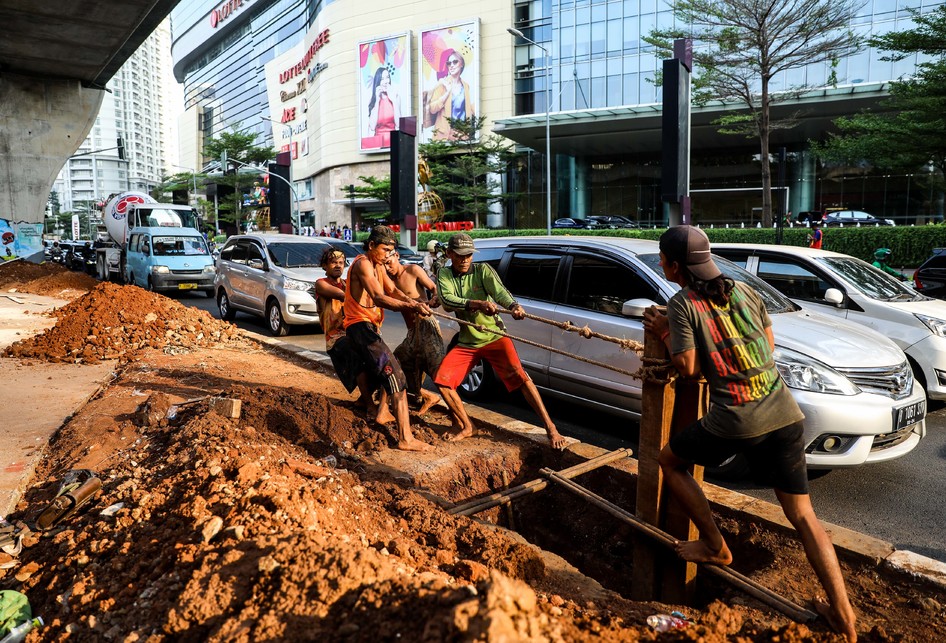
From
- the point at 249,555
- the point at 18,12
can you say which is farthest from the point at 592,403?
the point at 18,12

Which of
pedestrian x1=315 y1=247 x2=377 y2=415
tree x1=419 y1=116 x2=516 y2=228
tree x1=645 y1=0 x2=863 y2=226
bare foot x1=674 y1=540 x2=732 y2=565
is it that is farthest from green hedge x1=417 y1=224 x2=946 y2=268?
tree x1=419 y1=116 x2=516 y2=228

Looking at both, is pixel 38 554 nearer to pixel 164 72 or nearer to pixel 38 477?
pixel 38 477

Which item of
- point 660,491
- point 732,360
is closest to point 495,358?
point 660,491

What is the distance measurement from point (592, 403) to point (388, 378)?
187 centimetres

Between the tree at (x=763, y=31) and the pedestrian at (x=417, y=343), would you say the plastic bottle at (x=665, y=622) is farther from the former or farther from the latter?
the tree at (x=763, y=31)

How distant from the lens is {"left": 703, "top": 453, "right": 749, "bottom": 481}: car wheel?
16.2 feet

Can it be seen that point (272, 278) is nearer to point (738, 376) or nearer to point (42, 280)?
point (738, 376)

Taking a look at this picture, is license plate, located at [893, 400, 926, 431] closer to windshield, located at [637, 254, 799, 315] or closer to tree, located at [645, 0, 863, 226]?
windshield, located at [637, 254, 799, 315]

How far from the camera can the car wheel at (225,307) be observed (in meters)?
14.4

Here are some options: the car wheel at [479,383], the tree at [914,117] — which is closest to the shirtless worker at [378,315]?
the car wheel at [479,383]

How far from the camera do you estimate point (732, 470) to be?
502 centimetres

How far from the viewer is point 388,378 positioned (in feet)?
17.6

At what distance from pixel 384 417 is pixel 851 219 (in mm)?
36694

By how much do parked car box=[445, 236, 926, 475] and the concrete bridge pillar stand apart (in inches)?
810
